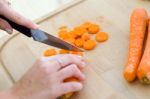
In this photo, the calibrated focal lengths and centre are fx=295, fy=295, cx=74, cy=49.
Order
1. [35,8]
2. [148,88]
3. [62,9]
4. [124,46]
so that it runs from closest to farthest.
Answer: [148,88] < [124,46] < [62,9] < [35,8]

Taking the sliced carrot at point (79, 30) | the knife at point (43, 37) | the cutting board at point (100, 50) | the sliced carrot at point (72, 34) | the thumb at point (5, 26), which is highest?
the thumb at point (5, 26)

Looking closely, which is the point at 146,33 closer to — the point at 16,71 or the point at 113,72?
the point at 113,72

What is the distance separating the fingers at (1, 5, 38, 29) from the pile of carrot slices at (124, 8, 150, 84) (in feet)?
0.96

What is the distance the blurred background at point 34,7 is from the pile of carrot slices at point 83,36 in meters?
0.36

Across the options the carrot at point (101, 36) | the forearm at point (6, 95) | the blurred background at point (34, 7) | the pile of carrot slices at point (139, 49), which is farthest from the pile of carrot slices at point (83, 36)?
the blurred background at point (34, 7)

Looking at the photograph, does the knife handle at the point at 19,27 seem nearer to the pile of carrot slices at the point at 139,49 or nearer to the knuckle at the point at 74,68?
the knuckle at the point at 74,68

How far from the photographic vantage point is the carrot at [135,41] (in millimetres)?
821

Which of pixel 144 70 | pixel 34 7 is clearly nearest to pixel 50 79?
pixel 144 70

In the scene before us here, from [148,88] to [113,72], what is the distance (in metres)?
0.11

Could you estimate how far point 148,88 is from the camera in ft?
2.64

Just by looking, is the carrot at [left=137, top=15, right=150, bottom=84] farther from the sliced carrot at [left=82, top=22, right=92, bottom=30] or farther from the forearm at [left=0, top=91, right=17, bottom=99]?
the forearm at [left=0, top=91, right=17, bottom=99]

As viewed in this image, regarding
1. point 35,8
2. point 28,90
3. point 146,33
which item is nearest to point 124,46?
point 146,33

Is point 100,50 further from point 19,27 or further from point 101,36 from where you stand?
point 19,27

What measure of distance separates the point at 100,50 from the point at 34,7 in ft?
1.94
